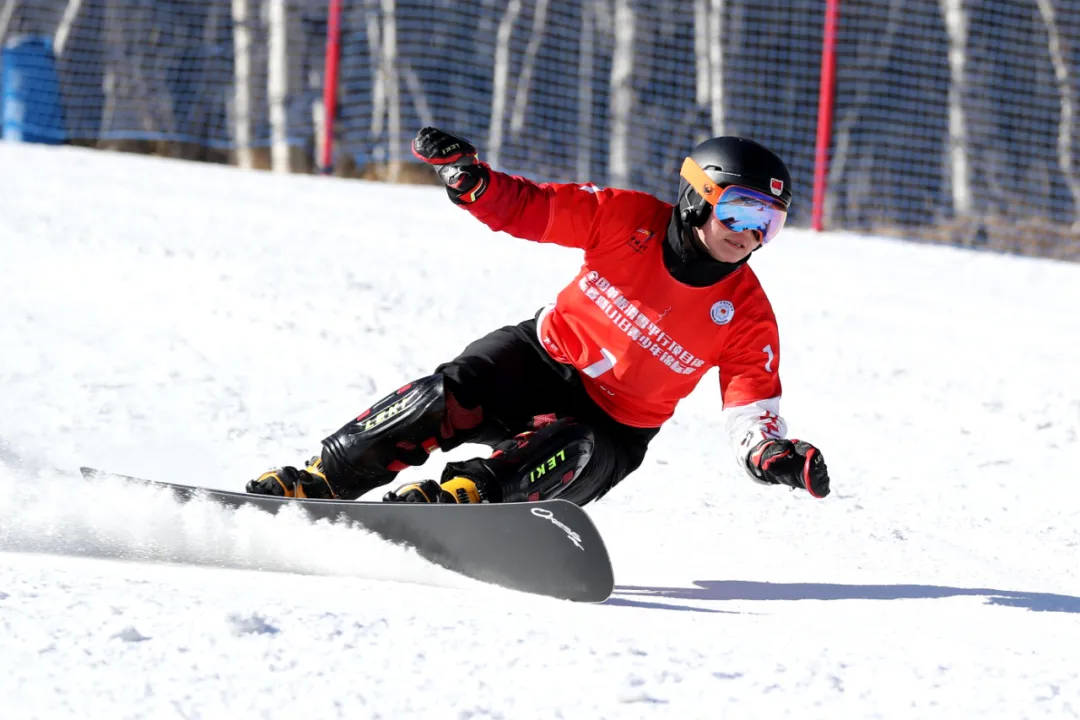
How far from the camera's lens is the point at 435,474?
5.25m

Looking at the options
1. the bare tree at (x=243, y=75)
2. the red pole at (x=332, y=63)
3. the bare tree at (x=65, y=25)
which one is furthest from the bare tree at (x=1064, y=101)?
the bare tree at (x=65, y=25)

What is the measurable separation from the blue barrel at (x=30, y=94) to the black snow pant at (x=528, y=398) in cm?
966

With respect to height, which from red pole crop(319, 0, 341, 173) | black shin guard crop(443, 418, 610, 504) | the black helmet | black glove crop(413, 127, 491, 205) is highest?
red pole crop(319, 0, 341, 173)

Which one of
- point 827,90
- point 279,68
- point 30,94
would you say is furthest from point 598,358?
point 279,68

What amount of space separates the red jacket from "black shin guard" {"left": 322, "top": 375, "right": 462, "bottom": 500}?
1.47 feet

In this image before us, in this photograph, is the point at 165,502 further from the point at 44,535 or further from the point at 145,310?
the point at 145,310

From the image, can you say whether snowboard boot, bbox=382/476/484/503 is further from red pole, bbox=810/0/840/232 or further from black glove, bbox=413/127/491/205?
red pole, bbox=810/0/840/232

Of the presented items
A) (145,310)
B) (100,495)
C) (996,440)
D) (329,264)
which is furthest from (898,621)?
(329,264)

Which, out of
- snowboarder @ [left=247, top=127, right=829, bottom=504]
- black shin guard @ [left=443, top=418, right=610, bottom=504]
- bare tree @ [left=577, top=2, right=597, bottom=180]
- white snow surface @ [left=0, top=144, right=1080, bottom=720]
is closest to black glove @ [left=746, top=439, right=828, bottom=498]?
snowboarder @ [left=247, top=127, right=829, bottom=504]

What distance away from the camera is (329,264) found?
7840 mm

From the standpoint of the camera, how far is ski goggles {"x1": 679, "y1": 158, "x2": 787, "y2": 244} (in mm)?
3709

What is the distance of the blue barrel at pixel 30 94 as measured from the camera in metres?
12.1

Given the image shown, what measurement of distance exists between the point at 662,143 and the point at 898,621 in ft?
47.2

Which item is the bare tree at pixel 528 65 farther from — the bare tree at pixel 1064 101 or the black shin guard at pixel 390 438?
the black shin guard at pixel 390 438
